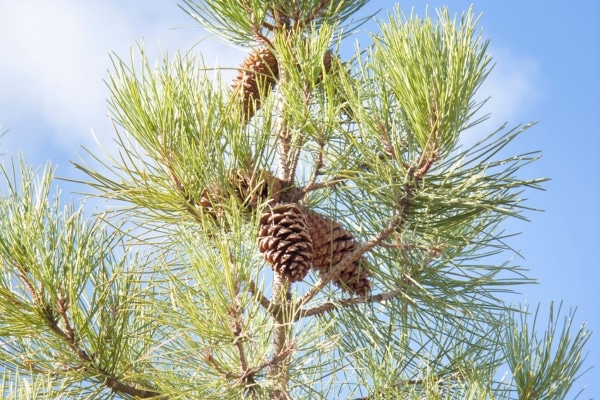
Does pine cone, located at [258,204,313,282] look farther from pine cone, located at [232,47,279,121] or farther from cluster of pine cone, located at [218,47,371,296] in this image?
pine cone, located at [232,47,279,121]

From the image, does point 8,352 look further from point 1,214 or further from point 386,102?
point 386,102

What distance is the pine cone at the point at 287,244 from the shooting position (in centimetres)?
137

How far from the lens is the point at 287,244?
1.37 m

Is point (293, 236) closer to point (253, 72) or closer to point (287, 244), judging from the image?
point (287, 244)

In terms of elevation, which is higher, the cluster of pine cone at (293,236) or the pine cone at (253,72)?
the pine cone at (253,72)

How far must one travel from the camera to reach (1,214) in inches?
55.5

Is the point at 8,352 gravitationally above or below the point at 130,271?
below

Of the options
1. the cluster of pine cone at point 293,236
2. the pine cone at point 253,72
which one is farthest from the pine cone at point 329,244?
the pine cone at point 253,72

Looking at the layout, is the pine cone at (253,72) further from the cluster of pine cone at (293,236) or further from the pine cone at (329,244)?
the pine cone at (329,244)

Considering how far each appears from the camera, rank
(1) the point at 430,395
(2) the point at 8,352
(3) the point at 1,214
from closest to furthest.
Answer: (1) the point at 430,395
(3) the point at 1,214
(2) the point at 8,352

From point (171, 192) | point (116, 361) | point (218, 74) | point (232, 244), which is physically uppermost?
point (218, 74)

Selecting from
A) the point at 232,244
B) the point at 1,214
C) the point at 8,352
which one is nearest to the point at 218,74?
the point at 232,244

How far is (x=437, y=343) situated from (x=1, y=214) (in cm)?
74

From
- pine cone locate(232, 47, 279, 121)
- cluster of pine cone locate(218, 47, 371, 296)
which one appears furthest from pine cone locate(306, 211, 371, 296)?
pine cone locate(232, 47, 279, 121)
